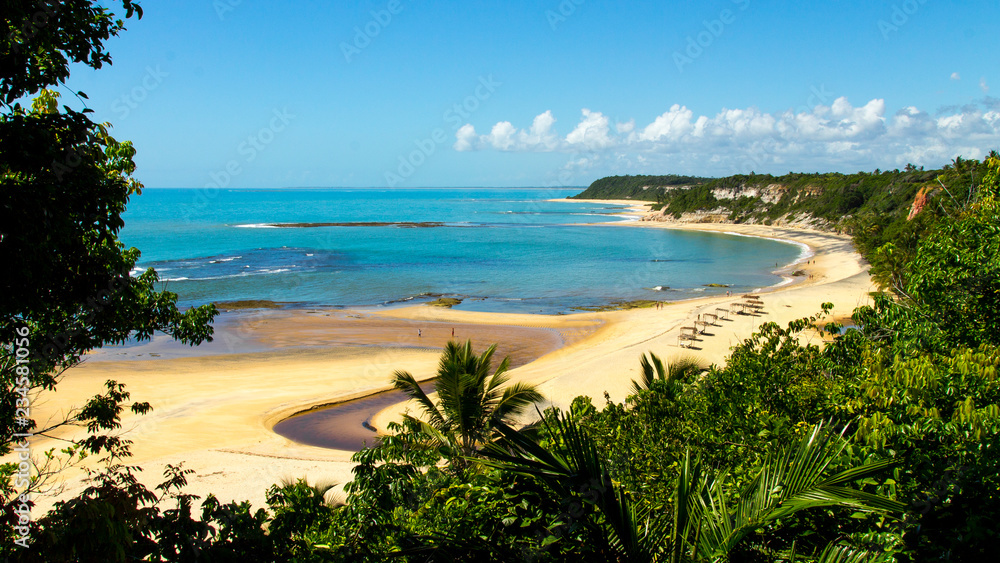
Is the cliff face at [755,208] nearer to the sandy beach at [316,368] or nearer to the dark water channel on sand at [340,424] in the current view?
the sandy beach at [316,368]

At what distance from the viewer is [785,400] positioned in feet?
25.9

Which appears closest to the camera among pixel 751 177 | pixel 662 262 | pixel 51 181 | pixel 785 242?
pixel 51 181

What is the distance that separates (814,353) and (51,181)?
10.8m

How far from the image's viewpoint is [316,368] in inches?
977

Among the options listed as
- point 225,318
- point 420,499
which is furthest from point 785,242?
point 420,499

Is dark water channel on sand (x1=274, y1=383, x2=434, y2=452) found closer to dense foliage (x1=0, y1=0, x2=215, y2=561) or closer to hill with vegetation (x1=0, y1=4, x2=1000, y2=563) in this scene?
hill with vegetation (x1=0, y1=4, x2=1000, y2=563)

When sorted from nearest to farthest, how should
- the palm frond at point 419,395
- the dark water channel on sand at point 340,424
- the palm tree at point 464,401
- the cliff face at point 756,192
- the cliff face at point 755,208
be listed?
the palm tree at point 464,401 → the palm frond at point 419,395 → the dark water channel on sand at point 340,424 → the cliff face at point 755,208 → the cliff face at point 756,192

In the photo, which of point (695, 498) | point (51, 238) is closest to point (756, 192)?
point (695, 498)

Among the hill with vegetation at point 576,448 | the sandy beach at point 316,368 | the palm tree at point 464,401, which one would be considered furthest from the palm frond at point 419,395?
the hill with vegetation at point 576,448

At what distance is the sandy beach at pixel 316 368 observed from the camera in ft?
50.9

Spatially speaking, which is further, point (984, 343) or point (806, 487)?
point (984, 343)

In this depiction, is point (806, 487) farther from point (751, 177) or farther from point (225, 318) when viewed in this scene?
point (751, 177)

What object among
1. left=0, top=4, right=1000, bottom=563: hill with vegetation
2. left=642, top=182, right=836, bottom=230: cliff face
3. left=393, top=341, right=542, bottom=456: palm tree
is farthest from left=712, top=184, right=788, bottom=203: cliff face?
left=0, top=4, right=1000, bottom=563: hill with vegetation

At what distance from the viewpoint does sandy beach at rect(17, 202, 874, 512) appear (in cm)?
1552
